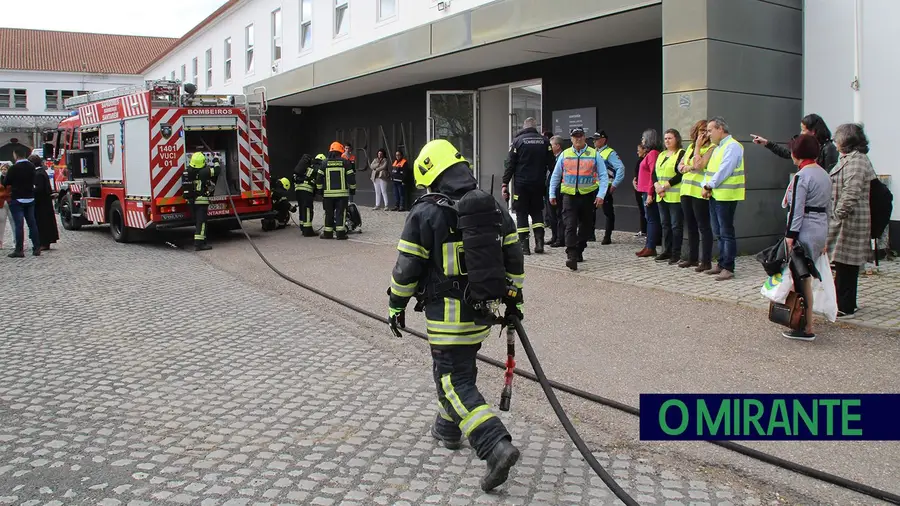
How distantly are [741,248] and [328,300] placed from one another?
5668 millimetres

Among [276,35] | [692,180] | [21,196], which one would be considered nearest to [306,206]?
[21,196]

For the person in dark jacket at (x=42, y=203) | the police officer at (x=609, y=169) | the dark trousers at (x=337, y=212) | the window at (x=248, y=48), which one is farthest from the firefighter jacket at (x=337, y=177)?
the window at (x=248, y=48)

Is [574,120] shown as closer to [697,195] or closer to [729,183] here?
[697,195]

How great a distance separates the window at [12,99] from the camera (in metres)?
63.1

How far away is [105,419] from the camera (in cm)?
504

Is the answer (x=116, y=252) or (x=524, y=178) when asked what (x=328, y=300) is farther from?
(x=116, y=252)

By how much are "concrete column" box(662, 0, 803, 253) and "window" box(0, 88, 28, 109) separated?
65.9 metres

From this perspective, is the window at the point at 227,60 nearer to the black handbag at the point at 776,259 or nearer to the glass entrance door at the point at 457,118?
the glass entrance door at the point at 457,118

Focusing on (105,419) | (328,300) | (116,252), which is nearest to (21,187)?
(116,252)

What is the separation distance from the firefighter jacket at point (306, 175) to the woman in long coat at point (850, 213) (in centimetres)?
983

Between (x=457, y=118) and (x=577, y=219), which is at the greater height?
(x=457, y=118)

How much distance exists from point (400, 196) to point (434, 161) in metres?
16.7

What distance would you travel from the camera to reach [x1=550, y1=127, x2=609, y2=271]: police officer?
10031 millimetres

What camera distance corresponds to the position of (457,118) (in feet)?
62.0
